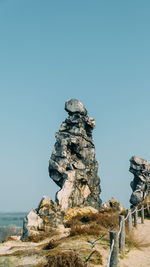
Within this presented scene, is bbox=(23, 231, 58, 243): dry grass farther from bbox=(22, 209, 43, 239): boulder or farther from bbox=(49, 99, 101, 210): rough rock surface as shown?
bbox=(49, 99, 101, 210): rough rock surface

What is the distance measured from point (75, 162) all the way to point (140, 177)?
11.7m

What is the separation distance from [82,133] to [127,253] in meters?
18.1

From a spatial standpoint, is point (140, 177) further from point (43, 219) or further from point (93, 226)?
point (93, 226)

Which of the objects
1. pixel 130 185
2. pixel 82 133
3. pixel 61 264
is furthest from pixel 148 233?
pixel 130 185

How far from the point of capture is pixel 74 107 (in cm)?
2806

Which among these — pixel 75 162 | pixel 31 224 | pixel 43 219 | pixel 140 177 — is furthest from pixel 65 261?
pixel 140 177

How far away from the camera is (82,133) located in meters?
27.5

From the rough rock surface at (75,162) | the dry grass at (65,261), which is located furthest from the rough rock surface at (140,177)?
the dry grass at (65,261)

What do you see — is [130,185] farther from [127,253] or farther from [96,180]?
[127,253]

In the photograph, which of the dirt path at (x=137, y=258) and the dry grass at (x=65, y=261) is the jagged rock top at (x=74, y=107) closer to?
the dirt path at (x=137, y=258)

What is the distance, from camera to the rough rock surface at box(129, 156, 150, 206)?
31516 mm

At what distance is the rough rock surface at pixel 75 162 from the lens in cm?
2359

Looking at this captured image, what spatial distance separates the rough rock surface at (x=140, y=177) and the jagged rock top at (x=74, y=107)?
37.2 feet

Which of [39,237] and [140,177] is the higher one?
[140,177]
